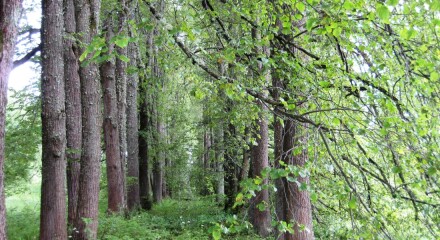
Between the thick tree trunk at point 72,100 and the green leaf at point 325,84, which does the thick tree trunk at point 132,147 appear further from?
the green leaf at point 325,84

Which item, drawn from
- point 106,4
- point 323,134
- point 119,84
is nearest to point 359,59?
→ point 323,134

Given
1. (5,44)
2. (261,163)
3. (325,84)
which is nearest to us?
(5,44)

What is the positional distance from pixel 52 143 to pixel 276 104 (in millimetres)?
4146

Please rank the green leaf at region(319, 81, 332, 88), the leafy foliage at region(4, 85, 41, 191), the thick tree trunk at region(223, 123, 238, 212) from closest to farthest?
the green leaf at region(319, 81, 332, 88) < the leafy foliage at region(4, 85, 41, 191) < the thick tree trunk at region(223, 123, 238, 212)

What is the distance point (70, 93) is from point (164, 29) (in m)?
4.73

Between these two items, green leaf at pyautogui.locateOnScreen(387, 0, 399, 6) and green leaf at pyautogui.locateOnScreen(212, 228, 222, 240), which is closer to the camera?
green leaf at pyautogui.locateOnScreen(387, 0, 399, 6)

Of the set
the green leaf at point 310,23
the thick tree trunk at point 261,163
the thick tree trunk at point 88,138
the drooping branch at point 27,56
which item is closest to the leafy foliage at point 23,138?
the drooping branch at point 27,56

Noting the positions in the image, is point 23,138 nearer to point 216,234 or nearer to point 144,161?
point 144,161

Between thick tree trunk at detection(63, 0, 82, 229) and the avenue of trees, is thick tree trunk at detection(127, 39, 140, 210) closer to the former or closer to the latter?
the avenue of trees

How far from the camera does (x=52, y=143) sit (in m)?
6.13

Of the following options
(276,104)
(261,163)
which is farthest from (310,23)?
(261,163)

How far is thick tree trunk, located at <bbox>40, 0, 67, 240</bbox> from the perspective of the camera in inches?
242

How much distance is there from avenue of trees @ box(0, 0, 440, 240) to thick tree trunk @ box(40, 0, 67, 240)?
0.06ft

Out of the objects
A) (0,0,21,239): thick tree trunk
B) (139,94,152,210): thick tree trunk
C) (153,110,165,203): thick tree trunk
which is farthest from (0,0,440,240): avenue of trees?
(153,110,165,203): thick tree trunk
